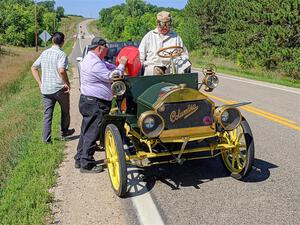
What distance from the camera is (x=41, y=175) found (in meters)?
6.02

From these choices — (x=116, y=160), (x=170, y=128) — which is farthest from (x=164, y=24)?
(x=116, y=160)

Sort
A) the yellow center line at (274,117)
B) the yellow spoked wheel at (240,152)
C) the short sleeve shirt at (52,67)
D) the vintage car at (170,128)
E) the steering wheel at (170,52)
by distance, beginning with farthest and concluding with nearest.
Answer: the yellow center line at (274,117) < the short sleeve shirt at (52,67) < the steering wheel at (170,52) < the yellow spoked wheel at (240,152) < the vintage car at (170,128)

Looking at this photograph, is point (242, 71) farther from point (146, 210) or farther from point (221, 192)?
point (146, 210)

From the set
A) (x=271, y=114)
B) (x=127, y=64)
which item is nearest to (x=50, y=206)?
(x=127, y=64)

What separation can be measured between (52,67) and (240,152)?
12.4ft

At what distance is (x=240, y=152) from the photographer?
224 inches

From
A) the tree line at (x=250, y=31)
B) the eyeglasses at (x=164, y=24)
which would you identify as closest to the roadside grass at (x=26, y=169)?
the eyeglasses at (x=164, y=24)

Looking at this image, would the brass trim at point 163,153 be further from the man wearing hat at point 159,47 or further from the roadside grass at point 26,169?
the man wearing hat at point 159,47

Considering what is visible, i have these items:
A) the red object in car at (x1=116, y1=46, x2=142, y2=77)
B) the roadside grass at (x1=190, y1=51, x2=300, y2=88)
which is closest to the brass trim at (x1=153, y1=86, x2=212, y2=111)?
the red object in car at (x1=116, y1=46, x2=142, y2=77)

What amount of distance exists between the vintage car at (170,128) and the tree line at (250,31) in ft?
55.4

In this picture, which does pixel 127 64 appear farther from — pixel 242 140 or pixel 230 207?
pixel 230 207

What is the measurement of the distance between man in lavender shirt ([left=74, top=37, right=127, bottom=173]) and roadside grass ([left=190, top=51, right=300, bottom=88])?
1284 cm

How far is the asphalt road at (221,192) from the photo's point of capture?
457 centimetres

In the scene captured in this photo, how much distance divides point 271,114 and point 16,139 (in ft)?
19.3
